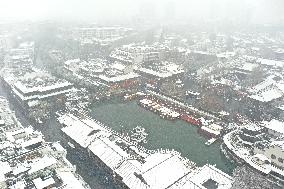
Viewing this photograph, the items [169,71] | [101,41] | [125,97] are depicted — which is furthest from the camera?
[101,41]

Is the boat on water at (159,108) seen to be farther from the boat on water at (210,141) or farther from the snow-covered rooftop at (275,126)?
the snow-covered rooftop at (275,126)

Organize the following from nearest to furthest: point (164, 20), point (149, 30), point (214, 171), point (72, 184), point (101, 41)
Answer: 1. point (72, 184)
2. point (214, 171)
3. point (101, 41)
4. point (149, 30)
5. point (164, 20)

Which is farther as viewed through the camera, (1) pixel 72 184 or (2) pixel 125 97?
(2) pixel 125 97

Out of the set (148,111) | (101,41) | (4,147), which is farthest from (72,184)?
(101,41)

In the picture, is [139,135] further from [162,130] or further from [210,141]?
[210,141]

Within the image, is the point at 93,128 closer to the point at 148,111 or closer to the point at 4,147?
the point at 4,147

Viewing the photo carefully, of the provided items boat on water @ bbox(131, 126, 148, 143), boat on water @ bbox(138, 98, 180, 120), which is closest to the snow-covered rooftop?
boat on water @ bbox(138, 98, 180, 120)

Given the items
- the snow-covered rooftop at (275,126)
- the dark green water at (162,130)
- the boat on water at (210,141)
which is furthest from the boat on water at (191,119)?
the snow-covered rooftop at (275,126)
